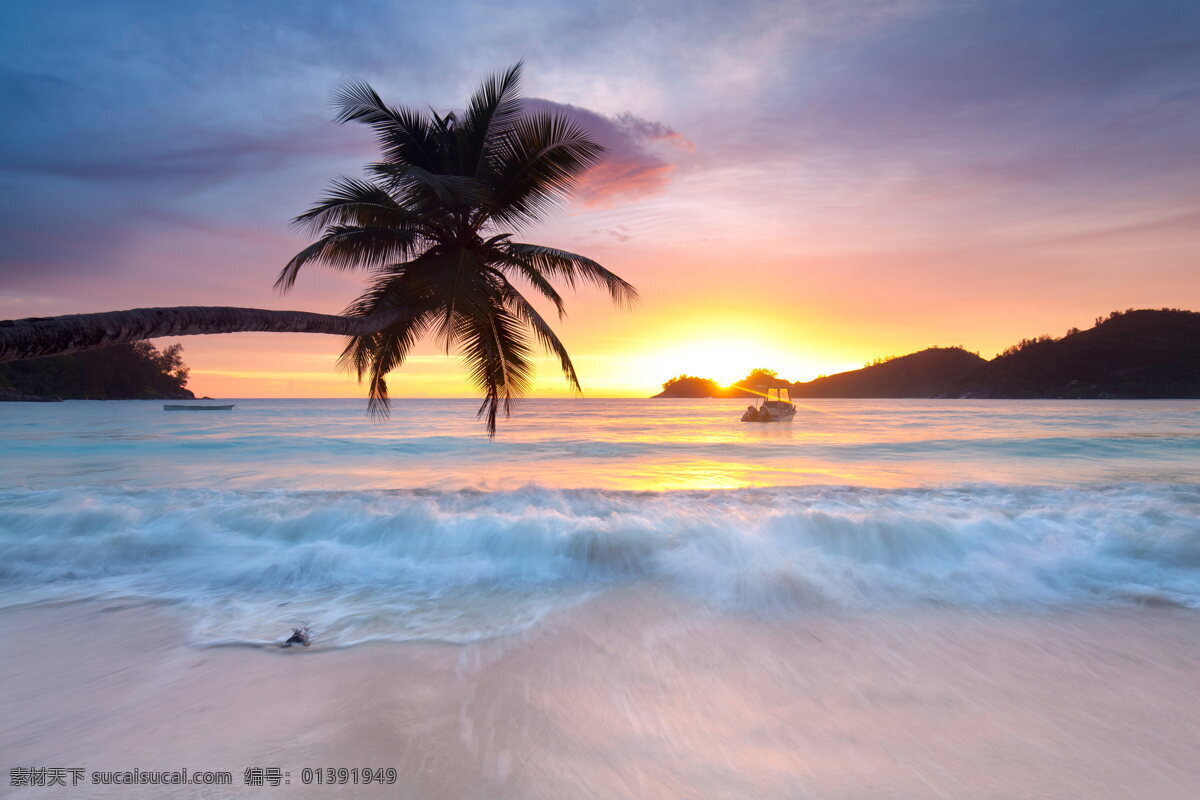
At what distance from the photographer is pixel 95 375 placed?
220ft

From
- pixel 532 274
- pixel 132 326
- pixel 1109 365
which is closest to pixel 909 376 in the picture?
pixel 1109 365

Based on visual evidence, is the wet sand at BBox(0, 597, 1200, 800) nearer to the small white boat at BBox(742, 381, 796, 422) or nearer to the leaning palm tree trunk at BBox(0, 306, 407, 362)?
the leaning palm tree trunk at BBox(0, 306, 407, 362)

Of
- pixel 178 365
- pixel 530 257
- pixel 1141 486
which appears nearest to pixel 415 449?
pixel 530 257

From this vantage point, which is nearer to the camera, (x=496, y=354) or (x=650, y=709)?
(x=650, y=709)

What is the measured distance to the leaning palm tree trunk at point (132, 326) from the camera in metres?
3.66

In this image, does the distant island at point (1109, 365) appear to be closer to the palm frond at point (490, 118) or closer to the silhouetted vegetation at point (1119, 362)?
the silhouetted vegetation at point (1119, 362)

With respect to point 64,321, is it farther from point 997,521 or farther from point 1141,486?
point 1141,486

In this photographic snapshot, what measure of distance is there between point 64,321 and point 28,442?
30.3 m

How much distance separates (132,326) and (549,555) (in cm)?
524

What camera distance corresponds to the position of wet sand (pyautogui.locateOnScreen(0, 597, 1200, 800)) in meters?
2.90

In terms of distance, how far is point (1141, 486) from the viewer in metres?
11.5

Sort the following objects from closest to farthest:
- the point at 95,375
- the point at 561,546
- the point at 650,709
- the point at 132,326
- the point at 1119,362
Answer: the point at 650,709 < the point at 132,326 < the point at 561,546 < the point at 95,375 < the point at 1119,362

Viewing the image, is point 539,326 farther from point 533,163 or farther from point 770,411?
point 770,411

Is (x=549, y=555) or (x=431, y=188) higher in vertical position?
(x=431, y=188)
